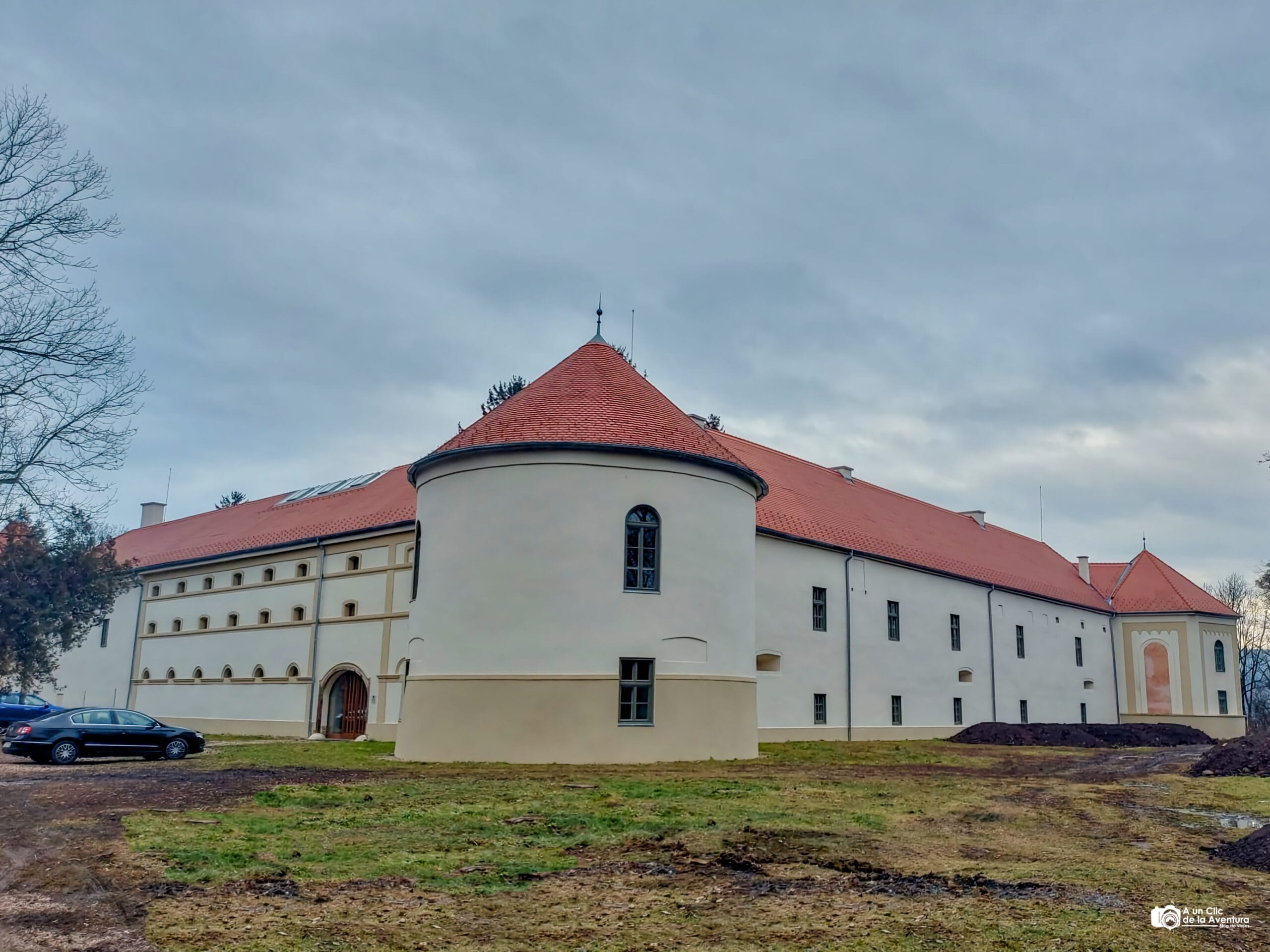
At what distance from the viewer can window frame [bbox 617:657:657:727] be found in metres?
21.0

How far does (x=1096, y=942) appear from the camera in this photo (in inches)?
263

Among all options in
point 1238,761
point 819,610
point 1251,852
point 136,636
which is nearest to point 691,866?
point 1251,852

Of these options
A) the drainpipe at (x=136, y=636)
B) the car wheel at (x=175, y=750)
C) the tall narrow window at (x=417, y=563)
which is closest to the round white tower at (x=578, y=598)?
the tall narrow window at (x=417, y=563)

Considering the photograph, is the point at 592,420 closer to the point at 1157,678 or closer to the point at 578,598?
the point at 578,598

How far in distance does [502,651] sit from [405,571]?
10.7 meters

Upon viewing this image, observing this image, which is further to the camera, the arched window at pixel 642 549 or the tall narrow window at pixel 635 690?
the arched window at pixel 642 549

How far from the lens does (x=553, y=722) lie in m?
20.4

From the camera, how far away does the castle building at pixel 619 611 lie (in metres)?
21.2

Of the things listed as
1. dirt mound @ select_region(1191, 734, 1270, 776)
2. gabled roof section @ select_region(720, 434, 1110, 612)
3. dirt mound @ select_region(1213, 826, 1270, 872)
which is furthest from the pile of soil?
dirt mound @ select_region(1213, 826, 1270, 872)

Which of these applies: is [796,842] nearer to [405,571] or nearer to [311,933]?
[311,933]

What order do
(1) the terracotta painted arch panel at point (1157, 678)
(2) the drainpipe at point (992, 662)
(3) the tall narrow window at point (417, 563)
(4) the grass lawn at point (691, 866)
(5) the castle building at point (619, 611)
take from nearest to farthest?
(4) the grass lawn at point (691, 866) < (5) the castle building at point (619, 611) < (3) the tall narrow window at point (417, 563) < (2) the drainpipe at point (992, 662) < (1) the terracotta painted arch panel at point (1157, 678)

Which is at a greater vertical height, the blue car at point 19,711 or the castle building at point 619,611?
the castle building at point 619,611

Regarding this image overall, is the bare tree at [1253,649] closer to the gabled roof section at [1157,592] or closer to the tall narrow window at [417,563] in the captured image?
the gabled roof section at [1157,592]

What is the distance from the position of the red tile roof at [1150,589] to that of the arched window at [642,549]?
3622 centimetres
